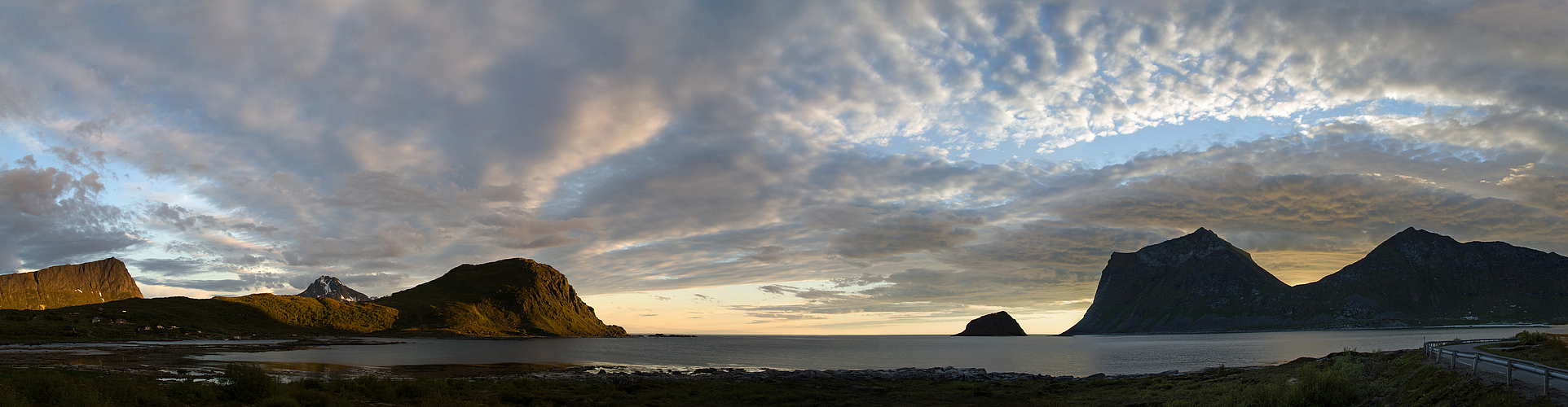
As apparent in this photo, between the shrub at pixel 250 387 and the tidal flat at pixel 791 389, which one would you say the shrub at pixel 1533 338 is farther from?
the shrub at pixel 250 387

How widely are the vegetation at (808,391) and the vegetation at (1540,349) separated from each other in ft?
11.9

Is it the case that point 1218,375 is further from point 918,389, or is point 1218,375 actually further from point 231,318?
point 231,318

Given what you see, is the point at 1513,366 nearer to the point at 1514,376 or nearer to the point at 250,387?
the point at 1514,376

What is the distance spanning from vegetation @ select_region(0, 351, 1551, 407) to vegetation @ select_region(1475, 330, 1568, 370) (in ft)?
11.9

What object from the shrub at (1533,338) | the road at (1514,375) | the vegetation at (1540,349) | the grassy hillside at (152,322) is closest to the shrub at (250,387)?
the road at (1514,375)

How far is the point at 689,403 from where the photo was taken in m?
33.8

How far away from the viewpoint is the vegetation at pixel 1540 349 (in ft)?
87.2

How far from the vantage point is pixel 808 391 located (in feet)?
132

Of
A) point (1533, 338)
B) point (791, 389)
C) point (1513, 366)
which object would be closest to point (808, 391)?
point (791, 389)

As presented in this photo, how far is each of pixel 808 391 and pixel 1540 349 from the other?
37374mm

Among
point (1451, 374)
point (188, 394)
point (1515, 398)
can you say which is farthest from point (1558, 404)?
point (188, 394)

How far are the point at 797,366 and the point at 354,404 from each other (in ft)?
190

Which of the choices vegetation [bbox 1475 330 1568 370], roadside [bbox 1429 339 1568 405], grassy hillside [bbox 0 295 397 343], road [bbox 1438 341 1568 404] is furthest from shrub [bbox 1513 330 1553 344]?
grassy hillside [bbox 0 295 397 343]

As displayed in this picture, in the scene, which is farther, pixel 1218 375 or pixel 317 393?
pixel 1218 375
